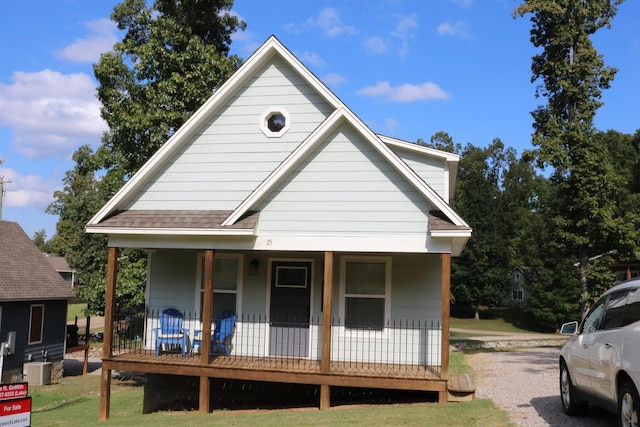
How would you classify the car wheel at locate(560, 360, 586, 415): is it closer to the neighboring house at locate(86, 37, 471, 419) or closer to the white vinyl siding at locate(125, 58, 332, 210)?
the neighboring house at locate(86, 37, 471, 419)

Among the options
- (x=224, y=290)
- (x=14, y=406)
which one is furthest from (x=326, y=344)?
(x=14, y=406)

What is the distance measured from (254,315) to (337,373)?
3158mm

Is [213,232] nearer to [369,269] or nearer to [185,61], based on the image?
[369,269]

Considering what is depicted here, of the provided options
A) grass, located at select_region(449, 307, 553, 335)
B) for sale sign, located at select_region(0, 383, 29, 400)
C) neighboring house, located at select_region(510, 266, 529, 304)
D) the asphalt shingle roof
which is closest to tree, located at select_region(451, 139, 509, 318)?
grass, located at select_region(449, 307, 553, 335)

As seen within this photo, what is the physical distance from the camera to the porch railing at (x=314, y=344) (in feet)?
40.2

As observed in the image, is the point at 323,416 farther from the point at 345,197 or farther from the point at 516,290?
the point at 516,290

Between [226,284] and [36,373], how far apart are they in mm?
13118

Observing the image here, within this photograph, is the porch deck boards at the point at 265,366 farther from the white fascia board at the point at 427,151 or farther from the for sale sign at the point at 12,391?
the white fascia board at the point at 427,151

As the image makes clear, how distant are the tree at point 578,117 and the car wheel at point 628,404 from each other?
18004 mm

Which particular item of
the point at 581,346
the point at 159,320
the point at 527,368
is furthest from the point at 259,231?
the point at 527,368

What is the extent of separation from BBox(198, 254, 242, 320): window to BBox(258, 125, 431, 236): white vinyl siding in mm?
2217

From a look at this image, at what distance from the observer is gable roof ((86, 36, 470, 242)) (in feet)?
36.9

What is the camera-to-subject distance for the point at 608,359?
6.43 m

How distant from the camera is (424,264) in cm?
1306
